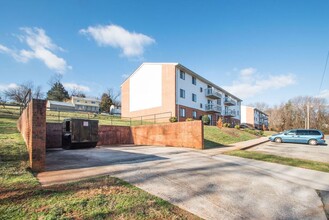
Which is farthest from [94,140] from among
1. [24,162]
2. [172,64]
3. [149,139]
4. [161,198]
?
[172,64]

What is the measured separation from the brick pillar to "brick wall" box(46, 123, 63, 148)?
29.9ft

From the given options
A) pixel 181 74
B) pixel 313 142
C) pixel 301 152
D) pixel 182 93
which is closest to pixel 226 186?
pixel 301 152

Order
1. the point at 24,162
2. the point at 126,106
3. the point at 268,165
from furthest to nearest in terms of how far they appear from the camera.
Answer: the point at 126,106 < the point at 268,165 < the point at 24,162

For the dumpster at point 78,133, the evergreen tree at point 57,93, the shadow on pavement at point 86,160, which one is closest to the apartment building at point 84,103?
the evergreen tree at point 57,93

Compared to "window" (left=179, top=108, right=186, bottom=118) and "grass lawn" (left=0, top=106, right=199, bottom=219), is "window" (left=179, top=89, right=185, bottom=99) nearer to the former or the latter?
"window" (left=179, top=108, right=186, bottom=118)

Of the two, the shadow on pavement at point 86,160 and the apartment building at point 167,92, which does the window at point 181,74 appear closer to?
the apartment building at point 167,92

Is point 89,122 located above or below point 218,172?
above

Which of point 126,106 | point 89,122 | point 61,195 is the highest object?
point 126,106

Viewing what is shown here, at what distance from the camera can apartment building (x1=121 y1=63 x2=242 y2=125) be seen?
29164mm

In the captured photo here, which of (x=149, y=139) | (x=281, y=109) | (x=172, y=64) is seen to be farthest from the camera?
(x=281, y=109)

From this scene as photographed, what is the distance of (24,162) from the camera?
6.75m

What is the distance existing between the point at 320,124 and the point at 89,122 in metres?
73.6

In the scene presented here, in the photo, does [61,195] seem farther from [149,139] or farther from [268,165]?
[149,139]

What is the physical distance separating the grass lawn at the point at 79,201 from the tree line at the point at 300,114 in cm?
7076
